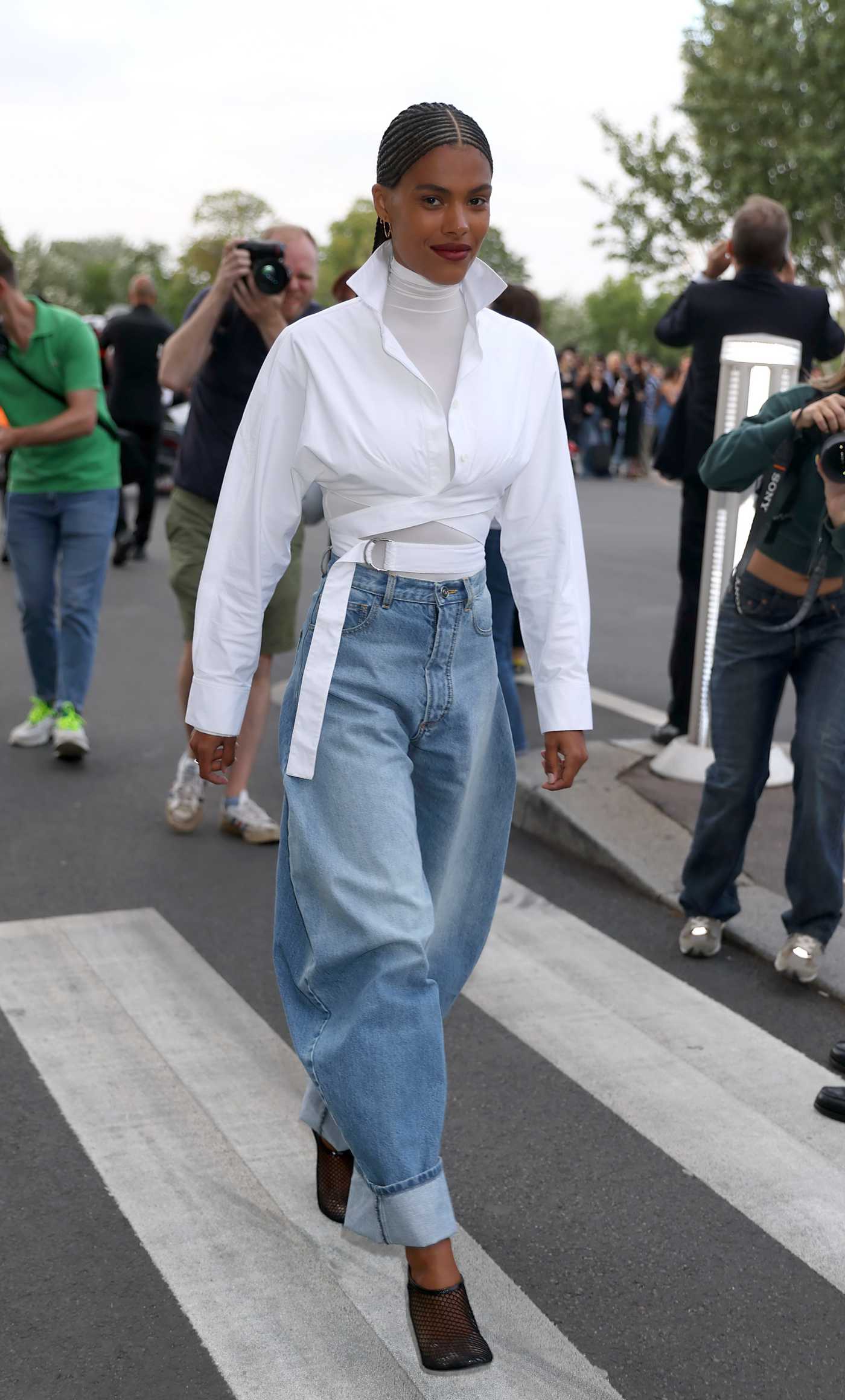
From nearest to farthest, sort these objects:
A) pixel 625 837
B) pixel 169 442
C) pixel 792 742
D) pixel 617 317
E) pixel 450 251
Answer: pixel 450 251
pixel 792 742
pixel 625 837
pixel 169 442
pixel 617 317

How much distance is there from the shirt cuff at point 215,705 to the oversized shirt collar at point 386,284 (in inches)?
28.8

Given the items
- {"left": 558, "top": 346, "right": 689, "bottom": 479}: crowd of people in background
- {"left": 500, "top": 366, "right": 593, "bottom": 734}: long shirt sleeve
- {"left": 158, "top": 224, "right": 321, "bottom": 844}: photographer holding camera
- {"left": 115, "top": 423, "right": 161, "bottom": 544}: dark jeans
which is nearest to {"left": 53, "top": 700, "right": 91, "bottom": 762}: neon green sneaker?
{"left": 158, "top": 224, "right": 321, "bottom": 844}: photographer holding camera

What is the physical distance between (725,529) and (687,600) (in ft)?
3.16

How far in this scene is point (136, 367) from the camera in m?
14.0

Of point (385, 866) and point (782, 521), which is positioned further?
point (782, 521)

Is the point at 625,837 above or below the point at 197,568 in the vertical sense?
below

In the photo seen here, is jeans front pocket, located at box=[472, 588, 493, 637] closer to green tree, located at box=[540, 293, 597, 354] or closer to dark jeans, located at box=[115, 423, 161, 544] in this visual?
dark jeans, located at box=[115, 423, 161, 544]

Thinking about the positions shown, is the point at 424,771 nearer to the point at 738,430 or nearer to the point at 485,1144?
the point at 485,1144

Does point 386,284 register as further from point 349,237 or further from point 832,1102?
point 349,237

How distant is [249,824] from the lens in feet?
20.0

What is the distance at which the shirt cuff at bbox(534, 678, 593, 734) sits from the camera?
3.19 metres

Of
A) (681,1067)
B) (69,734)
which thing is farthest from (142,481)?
(681,1067)

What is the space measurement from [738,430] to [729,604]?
52cm

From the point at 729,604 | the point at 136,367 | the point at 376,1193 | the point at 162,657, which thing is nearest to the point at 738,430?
the point at 729,604
